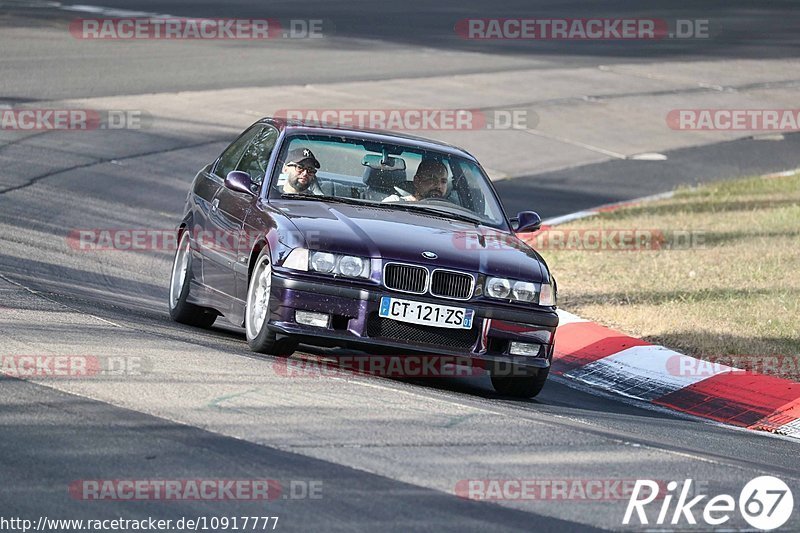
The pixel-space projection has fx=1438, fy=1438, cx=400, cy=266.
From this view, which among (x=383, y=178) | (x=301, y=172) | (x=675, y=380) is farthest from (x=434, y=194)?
(x=675, y=380)

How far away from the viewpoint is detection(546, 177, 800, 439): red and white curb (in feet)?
32.0

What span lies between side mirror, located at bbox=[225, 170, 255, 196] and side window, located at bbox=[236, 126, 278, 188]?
0.11 m

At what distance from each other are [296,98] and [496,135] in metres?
3.16

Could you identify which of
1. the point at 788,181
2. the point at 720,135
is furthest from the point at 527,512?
the point at 720,135

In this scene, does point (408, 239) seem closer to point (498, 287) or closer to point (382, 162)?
point (498, 287)

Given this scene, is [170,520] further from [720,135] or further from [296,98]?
[720,135]

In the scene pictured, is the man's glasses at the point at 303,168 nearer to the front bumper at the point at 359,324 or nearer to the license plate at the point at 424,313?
the front bumper at the point at 359,324

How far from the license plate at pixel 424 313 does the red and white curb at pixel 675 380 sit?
2.11 m

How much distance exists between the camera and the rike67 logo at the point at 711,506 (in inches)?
244

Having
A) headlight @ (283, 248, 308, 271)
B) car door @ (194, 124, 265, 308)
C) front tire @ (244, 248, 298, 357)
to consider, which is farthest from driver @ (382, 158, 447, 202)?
headlight @ (283, 248, 308, 271)

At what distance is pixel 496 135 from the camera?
21969 millimetres

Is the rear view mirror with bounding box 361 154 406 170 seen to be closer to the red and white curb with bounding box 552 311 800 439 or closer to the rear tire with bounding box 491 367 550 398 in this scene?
the rear tire with bounding box 491 367 550 398

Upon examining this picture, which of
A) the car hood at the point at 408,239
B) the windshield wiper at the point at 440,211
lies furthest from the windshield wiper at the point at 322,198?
the windshield wiper at the point at 440,211

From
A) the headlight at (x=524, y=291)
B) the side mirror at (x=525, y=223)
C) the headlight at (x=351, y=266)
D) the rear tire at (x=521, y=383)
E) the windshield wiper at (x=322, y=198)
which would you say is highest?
the windshield wiper at (x=322, y=198)
